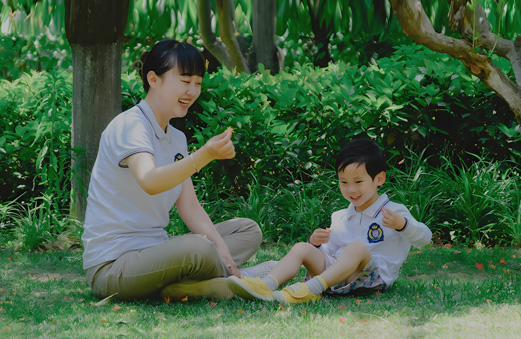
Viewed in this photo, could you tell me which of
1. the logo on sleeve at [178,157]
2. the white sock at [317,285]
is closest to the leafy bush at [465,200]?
the white sock at [317,285]

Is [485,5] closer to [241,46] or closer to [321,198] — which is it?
[241,46]

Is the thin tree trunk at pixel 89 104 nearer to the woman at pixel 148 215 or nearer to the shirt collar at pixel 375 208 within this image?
the woman at pixel 148 215

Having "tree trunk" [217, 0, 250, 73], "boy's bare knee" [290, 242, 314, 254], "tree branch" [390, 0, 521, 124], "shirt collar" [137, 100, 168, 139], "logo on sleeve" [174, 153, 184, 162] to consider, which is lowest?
"boy's bare knee" [290, 242, 314, 254]

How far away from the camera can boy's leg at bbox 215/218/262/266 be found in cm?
409

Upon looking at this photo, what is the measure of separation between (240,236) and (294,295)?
82 centimetres

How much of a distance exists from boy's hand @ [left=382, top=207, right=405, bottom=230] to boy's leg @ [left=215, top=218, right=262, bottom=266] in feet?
3.02

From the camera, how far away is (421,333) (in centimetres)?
273

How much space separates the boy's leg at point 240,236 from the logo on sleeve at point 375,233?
0.75m

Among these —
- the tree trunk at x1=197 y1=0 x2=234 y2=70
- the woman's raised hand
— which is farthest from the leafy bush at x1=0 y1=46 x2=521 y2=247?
the tree trunk at x1=197 y1=0 x2=234 y2=70

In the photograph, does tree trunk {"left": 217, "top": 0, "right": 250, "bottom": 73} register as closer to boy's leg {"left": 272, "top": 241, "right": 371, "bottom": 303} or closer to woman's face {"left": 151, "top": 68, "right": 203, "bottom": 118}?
woman's face {"left": 151, "top": 68, "right": 203, "bottom": 118}

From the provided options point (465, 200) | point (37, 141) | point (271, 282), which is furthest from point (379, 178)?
point (37, 141)

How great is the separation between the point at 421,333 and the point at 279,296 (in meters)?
0.83

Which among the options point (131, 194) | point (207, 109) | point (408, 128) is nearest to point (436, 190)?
point (408, 128)

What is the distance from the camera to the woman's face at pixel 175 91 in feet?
11.6
